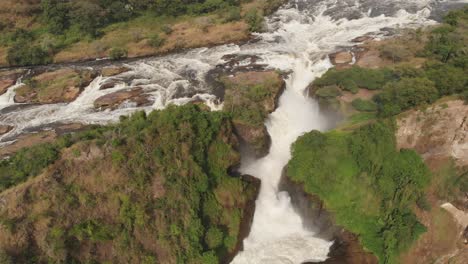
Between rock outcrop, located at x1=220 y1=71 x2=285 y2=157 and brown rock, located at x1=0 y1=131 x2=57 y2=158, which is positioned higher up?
brown rock, located at x1=0 y1=131 x2=57 y2=158

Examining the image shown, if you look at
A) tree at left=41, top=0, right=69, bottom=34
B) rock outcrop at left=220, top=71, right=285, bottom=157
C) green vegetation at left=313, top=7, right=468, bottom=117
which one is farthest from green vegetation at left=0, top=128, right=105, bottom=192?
tree at left=41, top=0, right=69, bottom=34

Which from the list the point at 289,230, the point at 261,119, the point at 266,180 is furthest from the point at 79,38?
the point at 289,230

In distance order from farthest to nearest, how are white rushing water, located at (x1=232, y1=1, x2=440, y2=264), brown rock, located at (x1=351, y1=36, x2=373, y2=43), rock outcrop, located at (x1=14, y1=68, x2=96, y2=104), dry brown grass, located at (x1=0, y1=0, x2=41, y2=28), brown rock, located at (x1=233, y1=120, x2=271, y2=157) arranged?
dry brown grass, located at (x1=0, y1=0, x2=41, y2=28) < brown rock, located at (x1=351, y1=36, x2=373, y2=43) < rock outcrop, located at (x1=14, y1=68, x2=96, y2=104) < brown rock, located at (x1=233, y1=120, x2=271, y2=157) < white rushing water, located at (x1=232, y1=1, x2=440, y2=264)

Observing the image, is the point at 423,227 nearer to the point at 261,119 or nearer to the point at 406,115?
the point at 406,115

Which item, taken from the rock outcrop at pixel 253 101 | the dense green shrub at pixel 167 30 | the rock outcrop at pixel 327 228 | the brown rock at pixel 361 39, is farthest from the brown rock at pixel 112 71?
the brown rock at pixel 361 39

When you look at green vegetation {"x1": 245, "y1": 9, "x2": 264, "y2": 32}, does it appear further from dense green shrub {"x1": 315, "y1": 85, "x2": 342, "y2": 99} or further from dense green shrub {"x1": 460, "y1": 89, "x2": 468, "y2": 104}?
dense green shrub {"x1": 460, "y1": 89, "x2": 468, "y2": 104}

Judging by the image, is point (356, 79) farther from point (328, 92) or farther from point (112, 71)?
point (112, 71)

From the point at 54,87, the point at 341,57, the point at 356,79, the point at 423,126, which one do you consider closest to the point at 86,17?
the point at 54,87

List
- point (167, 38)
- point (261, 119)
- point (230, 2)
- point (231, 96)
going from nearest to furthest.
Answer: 1. point (261, 119)
2. point (231, 96)
3. point (167, 38)
4. point (230, 2)
